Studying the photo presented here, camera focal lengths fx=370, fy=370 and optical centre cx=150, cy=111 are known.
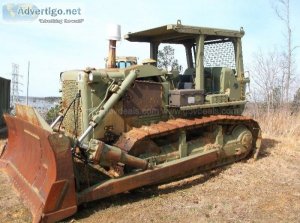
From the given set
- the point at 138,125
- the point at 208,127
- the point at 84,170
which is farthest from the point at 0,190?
the point at 208,127

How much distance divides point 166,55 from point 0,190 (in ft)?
14.8

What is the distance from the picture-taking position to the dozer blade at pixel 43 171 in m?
4.59

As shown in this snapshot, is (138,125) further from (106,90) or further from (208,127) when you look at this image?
(208,127)

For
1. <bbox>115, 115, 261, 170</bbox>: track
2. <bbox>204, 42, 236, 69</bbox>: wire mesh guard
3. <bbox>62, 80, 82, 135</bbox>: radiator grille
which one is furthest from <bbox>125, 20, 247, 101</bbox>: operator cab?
<bbox>62, 80, 82, 135</bbox>: radiator grille

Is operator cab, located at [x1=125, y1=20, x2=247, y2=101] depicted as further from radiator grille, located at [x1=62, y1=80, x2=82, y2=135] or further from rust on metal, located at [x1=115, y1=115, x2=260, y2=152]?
radiator grille, located at [x1=62, y1=80, x2=82, y2=135]

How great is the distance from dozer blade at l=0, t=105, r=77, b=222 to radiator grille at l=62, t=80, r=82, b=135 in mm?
744

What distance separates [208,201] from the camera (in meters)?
5.46

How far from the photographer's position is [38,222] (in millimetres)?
4500

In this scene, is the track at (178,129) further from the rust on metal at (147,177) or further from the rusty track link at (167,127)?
the rust on metal at (147,177)

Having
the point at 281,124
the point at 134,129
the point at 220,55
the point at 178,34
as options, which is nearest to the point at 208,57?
the point at 220,55

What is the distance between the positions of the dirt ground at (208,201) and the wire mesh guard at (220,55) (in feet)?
6.78

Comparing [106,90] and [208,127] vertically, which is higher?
[106,90]

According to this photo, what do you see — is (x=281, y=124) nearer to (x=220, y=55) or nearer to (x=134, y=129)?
(x=220, y=55)

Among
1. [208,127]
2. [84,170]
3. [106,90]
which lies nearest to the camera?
[84,170]
